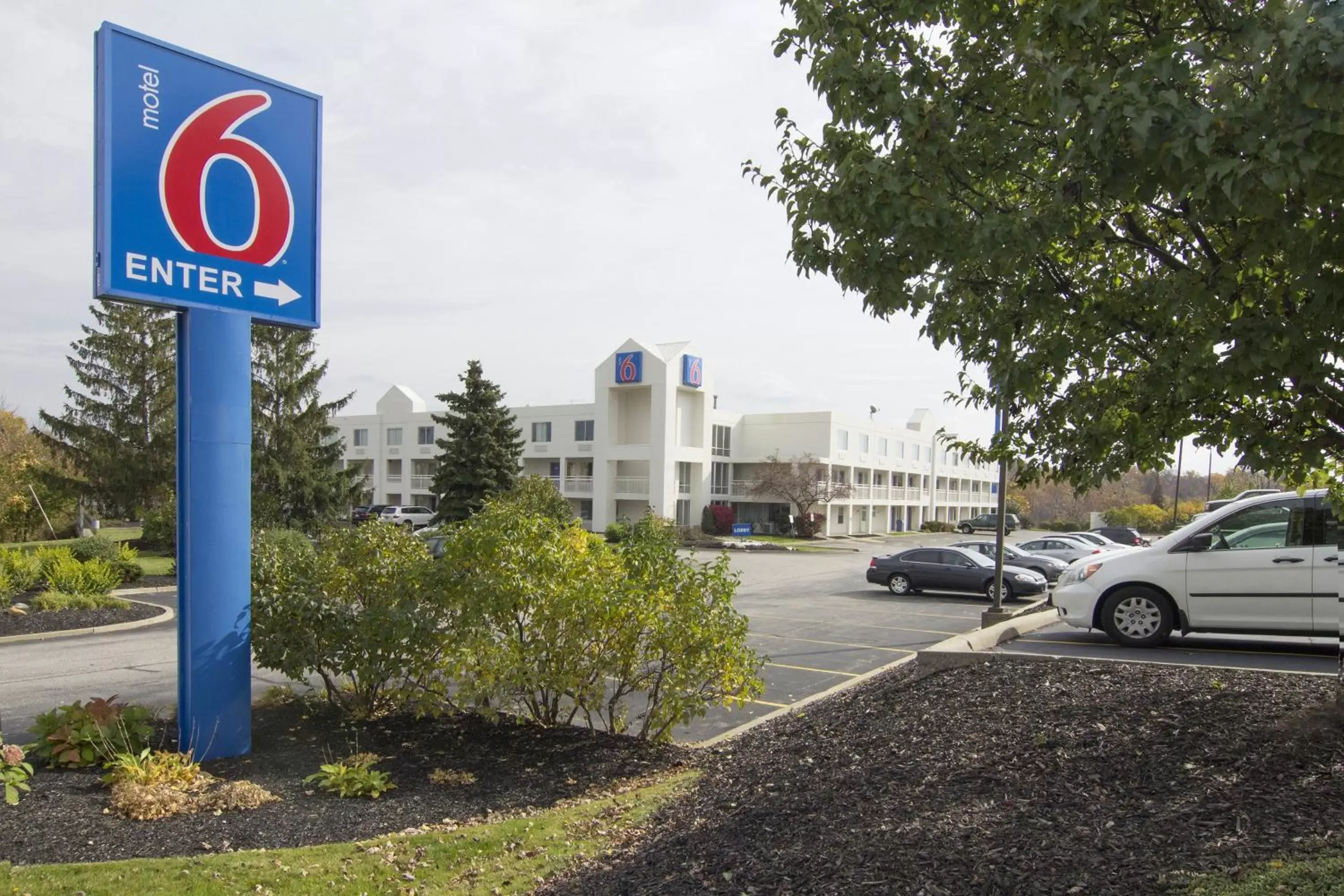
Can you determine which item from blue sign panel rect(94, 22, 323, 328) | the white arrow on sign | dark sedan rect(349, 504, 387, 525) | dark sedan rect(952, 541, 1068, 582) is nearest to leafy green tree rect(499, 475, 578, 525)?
dark sedan rect(349, 504, 387, 525)

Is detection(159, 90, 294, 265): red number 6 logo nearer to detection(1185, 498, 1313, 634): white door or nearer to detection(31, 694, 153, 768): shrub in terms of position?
detection(31, 694, 153, 768): shrub

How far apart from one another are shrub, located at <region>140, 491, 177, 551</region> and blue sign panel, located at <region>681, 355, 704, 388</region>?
27945mm

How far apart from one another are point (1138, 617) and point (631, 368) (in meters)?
44.0

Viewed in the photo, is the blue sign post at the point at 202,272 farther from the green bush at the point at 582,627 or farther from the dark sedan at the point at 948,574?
the dark sedan at the point at 948,574

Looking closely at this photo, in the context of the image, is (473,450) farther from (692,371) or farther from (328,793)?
(328,793)

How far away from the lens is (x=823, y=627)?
1666 cm

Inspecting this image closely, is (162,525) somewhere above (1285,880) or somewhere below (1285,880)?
below

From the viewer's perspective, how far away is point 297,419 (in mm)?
34531

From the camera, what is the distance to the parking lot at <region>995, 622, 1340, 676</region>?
8391 millimetres

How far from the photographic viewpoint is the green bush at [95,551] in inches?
862

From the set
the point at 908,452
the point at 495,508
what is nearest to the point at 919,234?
the point at 495,508

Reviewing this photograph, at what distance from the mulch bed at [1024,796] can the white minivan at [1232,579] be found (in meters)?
2.66

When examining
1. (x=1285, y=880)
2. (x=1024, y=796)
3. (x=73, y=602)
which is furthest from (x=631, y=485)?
(x=1285, y=880)

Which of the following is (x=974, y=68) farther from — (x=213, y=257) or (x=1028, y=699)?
(x=213, y=257)
